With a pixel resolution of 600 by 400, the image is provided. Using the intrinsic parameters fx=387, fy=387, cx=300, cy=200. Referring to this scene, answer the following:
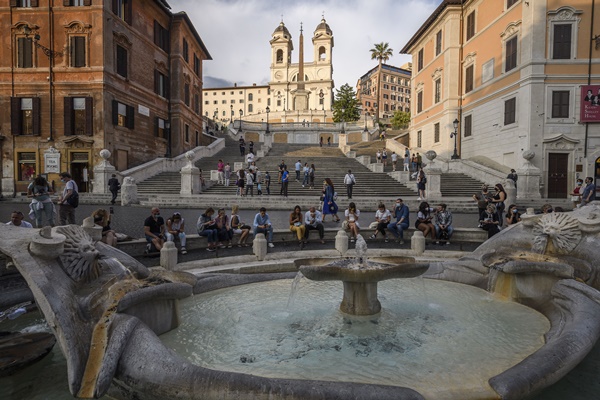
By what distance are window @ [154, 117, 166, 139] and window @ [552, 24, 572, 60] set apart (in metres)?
28.5

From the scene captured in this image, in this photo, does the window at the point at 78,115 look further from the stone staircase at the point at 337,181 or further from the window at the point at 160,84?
the stone staircase at the point at 337,181

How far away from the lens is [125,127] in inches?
1086

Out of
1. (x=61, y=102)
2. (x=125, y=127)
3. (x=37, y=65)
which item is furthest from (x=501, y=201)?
(x=37, y=65)

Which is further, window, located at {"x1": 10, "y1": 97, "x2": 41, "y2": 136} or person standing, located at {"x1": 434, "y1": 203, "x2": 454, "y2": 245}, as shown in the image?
window, located at {"x1": 10, "y1": 97, "x2": 41, "y2": 136}

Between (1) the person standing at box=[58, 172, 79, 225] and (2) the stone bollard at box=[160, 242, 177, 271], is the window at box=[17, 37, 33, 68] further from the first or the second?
(2) the stone bollard at box=[160, 242, 177, 271]

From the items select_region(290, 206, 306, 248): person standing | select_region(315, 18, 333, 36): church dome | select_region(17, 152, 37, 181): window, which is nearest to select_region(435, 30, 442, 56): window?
select_region(290, 206, 306, 248): person standing

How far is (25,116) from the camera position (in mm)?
25766

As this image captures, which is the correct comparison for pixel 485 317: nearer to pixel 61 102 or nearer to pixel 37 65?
pixel 61 102

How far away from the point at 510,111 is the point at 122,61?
2665 cm

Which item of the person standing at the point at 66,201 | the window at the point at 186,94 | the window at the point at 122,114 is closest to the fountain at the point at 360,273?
the person standing at the point at 66,201

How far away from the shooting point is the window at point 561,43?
901 inches

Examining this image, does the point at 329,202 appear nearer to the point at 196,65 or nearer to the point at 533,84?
the point at 533,84

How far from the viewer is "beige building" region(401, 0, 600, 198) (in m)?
22.7

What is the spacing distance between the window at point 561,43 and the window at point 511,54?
220 cm
